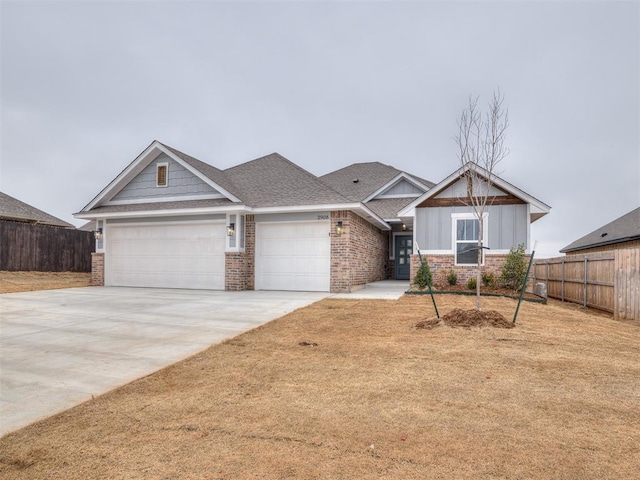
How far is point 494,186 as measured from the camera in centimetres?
1258

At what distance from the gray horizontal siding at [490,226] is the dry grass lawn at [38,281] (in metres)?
14.3

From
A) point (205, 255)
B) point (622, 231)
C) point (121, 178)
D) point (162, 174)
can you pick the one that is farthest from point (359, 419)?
point (622, 231)

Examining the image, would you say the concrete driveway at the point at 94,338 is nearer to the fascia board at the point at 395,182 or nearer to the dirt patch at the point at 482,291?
the dirt patch at the point at 482,291

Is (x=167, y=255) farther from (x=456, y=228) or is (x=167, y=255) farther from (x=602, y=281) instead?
(x=602, y=281)

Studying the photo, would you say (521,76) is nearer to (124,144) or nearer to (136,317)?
(136,317)

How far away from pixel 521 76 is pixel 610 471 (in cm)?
1656

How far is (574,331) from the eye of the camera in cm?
638

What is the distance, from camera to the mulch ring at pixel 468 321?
20.9 feet

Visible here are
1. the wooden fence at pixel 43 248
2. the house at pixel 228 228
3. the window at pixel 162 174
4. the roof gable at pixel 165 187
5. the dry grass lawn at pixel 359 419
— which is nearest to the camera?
the dry grass lawn at pixel 359 419

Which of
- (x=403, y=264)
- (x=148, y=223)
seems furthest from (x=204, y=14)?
(x=403, y=264)

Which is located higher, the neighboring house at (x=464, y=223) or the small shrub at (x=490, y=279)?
the neighboring house at (x=464, y=223)

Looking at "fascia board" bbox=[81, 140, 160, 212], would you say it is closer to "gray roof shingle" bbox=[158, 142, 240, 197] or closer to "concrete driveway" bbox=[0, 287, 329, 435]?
"gray roof shingle" bbox=[158, 142, 240, 197]

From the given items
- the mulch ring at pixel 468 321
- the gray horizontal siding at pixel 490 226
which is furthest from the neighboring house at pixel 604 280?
the mulch ring at pixel 468 321

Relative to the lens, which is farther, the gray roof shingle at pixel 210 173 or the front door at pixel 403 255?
the front door at pixel 403 255
